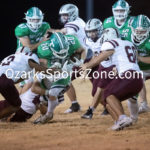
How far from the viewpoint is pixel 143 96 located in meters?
9.30

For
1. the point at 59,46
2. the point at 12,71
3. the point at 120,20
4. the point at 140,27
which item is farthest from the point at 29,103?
the point at 120,20

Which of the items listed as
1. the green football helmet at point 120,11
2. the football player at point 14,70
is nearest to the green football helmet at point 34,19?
the green football helmet at point 120,11

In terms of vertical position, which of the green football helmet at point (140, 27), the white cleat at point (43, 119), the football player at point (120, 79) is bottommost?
the white cleat at point (43, 119)

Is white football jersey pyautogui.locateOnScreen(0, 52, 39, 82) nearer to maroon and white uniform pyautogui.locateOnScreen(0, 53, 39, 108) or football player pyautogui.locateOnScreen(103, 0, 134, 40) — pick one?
maroon and white uniform pyautogui.locateOnScreen(0, 53, 39, 108)

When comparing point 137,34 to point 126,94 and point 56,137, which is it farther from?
point 56,137

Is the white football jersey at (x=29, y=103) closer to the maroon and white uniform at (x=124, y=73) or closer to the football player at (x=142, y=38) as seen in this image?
the maroon and white uniform at (x=124, y=73)

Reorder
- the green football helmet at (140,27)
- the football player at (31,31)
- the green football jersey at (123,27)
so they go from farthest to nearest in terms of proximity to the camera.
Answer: the football player at (31,31), the green football jersey at (123,27), the green football helmet at (140,27)

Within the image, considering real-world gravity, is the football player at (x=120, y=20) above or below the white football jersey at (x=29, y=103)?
above

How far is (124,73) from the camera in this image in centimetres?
723

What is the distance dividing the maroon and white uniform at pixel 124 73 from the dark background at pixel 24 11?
6.38 metres

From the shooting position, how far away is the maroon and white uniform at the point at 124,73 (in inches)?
282

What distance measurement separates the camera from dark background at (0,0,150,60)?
13.4 meters

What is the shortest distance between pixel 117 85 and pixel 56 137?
3.30 feet

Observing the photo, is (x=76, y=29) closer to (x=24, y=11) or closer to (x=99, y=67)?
(x=99, y=67)
